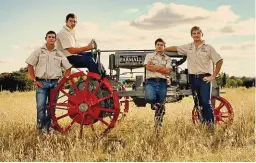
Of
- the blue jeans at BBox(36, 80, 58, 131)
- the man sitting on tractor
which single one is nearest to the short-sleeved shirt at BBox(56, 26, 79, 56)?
the man sitting on tractor

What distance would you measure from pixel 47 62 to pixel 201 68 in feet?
7.86

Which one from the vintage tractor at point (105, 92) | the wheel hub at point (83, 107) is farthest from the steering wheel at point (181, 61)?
the wheel hub at point (83, 107)

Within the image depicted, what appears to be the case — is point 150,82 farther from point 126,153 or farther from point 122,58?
point 126,153

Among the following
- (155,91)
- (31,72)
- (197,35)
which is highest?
(197,35)

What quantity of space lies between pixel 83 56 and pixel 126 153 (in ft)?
6.78

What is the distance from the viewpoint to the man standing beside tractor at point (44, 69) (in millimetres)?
6660

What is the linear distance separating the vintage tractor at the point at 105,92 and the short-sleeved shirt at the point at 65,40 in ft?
1.32

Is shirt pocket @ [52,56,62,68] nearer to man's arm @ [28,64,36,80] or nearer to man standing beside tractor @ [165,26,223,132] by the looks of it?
man's arm @ [28,64,36,80]

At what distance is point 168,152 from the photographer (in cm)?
549

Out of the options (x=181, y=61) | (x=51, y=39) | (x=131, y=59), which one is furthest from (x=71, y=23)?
(x=181, y=61)

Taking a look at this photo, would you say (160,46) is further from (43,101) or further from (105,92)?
(43,101)

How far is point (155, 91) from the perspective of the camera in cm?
666

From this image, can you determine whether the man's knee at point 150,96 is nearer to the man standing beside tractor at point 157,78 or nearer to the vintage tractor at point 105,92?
the man standing beside tractor at point 157,78

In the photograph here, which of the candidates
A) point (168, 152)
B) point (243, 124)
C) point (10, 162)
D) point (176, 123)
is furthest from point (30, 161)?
point (243, 124)
